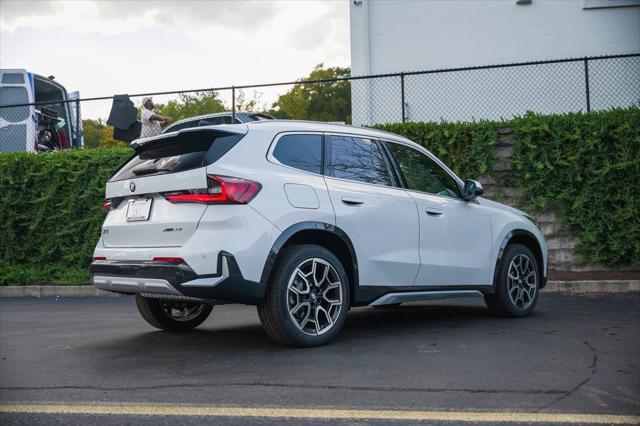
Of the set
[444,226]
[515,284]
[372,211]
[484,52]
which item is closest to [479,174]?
[515,284]

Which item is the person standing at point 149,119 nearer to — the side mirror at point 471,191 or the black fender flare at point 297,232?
the side mirror at point 471,191

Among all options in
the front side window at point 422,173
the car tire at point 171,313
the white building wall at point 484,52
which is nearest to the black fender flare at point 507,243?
the front side window at point 422,173

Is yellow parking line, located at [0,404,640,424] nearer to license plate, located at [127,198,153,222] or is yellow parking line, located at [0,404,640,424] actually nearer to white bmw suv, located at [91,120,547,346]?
white bmw suv, located at [91,120,547,346]

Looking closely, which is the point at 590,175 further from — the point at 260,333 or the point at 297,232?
the point at 297,232

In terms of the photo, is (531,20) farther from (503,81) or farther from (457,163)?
(457,163)

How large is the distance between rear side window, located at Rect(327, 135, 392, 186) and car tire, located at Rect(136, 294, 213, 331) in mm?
1831

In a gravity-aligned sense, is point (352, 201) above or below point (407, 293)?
above

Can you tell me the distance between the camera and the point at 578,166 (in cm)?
1159

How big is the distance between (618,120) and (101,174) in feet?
27.2

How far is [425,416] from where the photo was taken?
3.79 metres

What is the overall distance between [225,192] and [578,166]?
25.0ft

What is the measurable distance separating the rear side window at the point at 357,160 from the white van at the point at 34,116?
1040 centimetres

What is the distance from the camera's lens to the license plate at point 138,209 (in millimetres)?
5895

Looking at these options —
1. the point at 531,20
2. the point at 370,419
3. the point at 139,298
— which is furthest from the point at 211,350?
the point at 531,20
